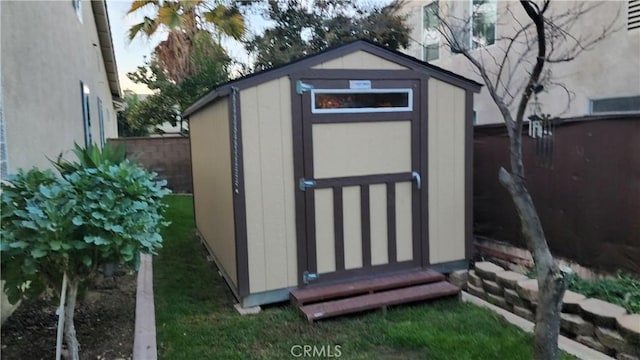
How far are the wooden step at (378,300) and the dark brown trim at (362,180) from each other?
1044 millimetres

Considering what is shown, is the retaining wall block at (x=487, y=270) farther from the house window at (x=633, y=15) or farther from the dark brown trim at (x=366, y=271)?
the house window at (x=633, y=15)

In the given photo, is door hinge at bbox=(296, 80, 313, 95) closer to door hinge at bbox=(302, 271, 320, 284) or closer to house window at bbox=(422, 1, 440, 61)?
door hinge at bbox=(302, 271, 320, 284)

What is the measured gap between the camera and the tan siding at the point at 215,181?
14.8 ft

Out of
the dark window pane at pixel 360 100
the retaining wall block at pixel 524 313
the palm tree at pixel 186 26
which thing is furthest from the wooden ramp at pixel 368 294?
the palm tree at pixel 186 26

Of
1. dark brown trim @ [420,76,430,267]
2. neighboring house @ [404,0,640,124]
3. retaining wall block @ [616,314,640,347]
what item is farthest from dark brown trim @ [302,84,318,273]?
neighboring house @ [404,0,640,124]

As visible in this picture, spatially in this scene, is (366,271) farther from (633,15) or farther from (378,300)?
(633,15)

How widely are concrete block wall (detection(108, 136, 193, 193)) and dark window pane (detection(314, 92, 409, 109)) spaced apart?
7754 mm

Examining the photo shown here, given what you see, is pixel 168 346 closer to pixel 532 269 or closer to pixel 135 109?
pixel 532 269

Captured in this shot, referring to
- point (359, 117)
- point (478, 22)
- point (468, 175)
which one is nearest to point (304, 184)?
point (359, 117)

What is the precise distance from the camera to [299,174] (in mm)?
4355

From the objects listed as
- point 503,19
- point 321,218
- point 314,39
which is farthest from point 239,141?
point 314,39

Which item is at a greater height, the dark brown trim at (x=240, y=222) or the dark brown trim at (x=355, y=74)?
the dark brown trim at (x=355, y=74)

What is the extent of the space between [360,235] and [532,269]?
1887 mm

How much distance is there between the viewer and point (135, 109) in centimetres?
2109
